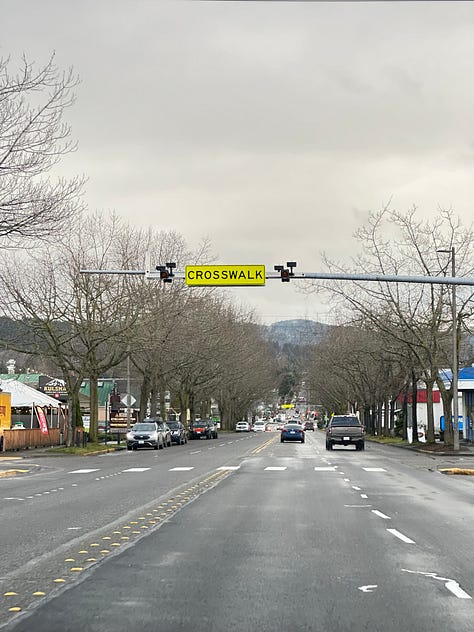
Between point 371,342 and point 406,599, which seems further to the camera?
point 371,342

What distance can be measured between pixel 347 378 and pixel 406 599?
80950mm

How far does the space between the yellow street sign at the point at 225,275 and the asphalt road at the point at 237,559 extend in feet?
19.9

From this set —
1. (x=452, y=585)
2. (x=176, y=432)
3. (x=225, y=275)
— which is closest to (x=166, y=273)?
(x=225, y=275)

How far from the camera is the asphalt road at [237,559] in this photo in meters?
7.93

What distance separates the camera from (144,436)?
53.5m

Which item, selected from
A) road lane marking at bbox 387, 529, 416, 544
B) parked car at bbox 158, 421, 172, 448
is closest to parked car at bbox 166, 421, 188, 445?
parked car at bbox 158, 421, 172, 448

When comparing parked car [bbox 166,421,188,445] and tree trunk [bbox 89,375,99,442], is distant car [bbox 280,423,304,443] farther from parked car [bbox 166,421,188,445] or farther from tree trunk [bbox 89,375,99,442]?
tree trunk [bbox 89,375,99,442]

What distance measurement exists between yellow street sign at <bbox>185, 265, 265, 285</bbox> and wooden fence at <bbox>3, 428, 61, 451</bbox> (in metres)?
23.9

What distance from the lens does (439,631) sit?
7.40 metres

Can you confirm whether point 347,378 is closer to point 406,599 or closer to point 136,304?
point 136,304

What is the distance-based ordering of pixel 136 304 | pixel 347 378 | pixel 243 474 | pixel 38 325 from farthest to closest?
pixel 347 378 < pixel 136 304 < pixel 38 325 < pixel 243 474

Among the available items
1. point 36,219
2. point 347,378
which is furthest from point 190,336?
point 36,219

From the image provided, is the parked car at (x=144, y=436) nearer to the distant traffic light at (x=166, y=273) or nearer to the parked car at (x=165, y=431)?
the parked car at (x=165, y=431)

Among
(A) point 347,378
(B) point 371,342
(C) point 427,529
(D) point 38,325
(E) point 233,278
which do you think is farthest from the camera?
(A) point 347,378
